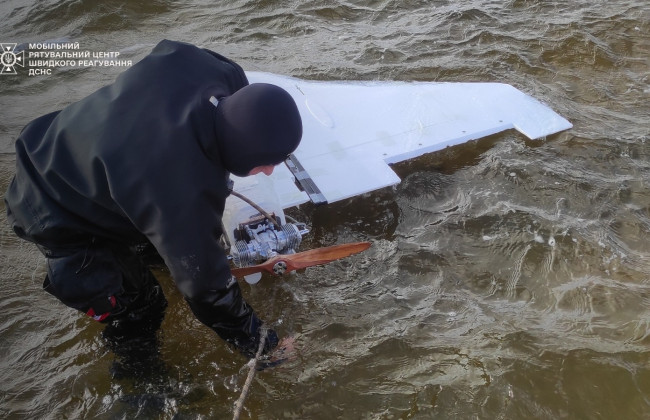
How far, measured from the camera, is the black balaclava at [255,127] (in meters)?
1.91

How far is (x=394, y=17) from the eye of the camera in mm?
6500

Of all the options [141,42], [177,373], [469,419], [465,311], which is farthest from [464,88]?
[141,42]

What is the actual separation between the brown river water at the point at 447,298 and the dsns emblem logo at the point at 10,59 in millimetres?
398

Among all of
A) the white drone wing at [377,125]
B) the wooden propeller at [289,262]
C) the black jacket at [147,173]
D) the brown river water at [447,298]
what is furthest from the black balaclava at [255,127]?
the brown river water at [447,298]

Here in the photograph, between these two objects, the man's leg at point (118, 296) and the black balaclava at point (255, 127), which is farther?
the man's leg at point (118, 296)

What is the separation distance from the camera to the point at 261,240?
2.94 meters

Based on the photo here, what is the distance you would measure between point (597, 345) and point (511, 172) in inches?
65.9

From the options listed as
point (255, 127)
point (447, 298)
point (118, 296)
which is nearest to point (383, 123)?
point (447, 298)

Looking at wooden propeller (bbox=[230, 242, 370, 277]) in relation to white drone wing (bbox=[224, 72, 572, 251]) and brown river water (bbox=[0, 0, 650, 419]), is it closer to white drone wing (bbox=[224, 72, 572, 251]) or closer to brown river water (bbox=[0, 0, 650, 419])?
brown river water (bbox=[0, 0, 650, 419])

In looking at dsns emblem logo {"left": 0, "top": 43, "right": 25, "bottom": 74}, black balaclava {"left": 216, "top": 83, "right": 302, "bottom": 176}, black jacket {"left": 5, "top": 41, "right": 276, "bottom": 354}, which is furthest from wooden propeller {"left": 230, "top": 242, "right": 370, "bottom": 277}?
dsns emblem logo {"left": 0, "top": 43, "right": 25, "bottom": 74}

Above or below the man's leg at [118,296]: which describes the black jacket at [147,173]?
above

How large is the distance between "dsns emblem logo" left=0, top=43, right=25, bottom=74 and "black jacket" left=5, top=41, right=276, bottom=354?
4.30 meters

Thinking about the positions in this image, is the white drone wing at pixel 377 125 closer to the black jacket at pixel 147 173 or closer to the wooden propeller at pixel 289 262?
the wooden propeller at pixel 289 262

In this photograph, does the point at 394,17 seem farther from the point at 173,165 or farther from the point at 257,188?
the point at 173,165
